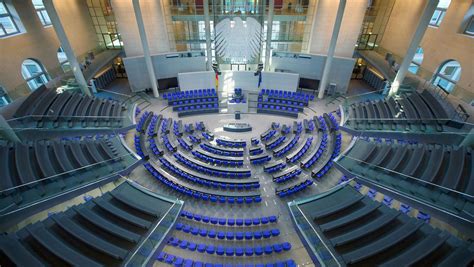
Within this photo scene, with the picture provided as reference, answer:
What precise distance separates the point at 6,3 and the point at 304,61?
20.1 meters

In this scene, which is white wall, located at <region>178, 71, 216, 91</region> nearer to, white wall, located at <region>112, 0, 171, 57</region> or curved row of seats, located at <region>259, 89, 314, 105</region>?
white wall, located at <region>112, 0, 171, 57</region>

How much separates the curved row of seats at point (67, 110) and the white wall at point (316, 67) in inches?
532

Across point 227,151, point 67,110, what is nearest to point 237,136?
point 227,151

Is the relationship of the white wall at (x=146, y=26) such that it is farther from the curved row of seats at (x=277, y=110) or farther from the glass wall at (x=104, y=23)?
the curved row of seats at (x=277, y=110)

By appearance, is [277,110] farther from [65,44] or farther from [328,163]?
[65,44]

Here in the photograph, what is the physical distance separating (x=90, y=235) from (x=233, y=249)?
491 centimetres

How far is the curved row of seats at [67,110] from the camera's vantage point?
1237cm

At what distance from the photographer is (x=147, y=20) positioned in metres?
18.3

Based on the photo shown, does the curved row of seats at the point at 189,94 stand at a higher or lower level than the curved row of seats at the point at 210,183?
higher

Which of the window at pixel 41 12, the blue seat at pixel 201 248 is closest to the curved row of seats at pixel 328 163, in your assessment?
the blue seat at pixel 201 248

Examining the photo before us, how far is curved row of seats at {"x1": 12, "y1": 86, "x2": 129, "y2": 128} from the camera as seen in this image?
12367mm

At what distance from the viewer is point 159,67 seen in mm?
19438

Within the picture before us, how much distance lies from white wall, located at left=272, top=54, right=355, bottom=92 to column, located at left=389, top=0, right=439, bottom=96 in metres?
3.71

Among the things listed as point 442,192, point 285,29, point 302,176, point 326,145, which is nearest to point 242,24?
point 285,29
